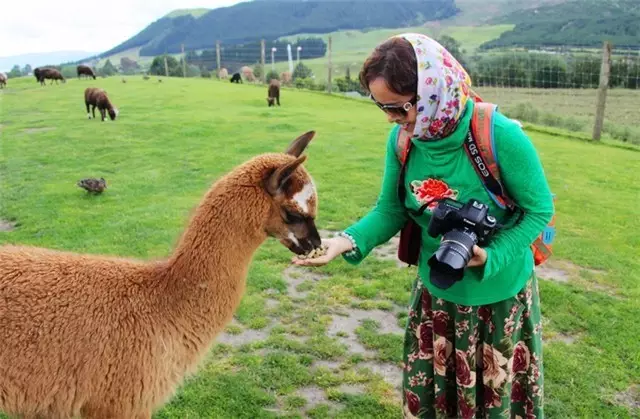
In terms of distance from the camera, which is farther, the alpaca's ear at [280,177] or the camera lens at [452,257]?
the alpaca's ear at [280,177]

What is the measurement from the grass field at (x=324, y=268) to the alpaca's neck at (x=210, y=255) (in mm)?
256

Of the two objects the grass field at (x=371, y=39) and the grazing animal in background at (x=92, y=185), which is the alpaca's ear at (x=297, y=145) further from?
the grass field at (x=371, y=39)

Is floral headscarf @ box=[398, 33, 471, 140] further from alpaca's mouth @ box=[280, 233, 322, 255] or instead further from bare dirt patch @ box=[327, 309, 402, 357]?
bare dirt patch @ box=[327, 309, 402, 357]

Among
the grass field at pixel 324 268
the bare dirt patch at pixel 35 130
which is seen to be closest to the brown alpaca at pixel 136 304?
the grass field at pixel 324 268

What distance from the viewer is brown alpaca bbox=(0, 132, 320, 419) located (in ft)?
7.47

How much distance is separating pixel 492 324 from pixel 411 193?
2.12 feet

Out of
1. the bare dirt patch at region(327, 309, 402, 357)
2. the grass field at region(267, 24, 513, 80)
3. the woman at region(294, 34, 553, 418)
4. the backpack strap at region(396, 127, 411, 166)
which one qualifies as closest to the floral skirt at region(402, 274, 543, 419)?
the woman at region(294, 34, 553, 418)

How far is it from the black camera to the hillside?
152 ft

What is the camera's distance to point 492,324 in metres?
2.26

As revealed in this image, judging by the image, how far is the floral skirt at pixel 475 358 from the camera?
7.43 ft

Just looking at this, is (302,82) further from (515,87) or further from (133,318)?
(133,318)

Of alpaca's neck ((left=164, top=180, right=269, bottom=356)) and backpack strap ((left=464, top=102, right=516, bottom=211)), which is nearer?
backpack strap ((left=464, top=102, right=516, bottom=211))

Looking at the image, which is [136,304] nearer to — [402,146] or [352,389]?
[402,146]

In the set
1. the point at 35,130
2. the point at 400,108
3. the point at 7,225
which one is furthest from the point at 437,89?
the point at 35,130
